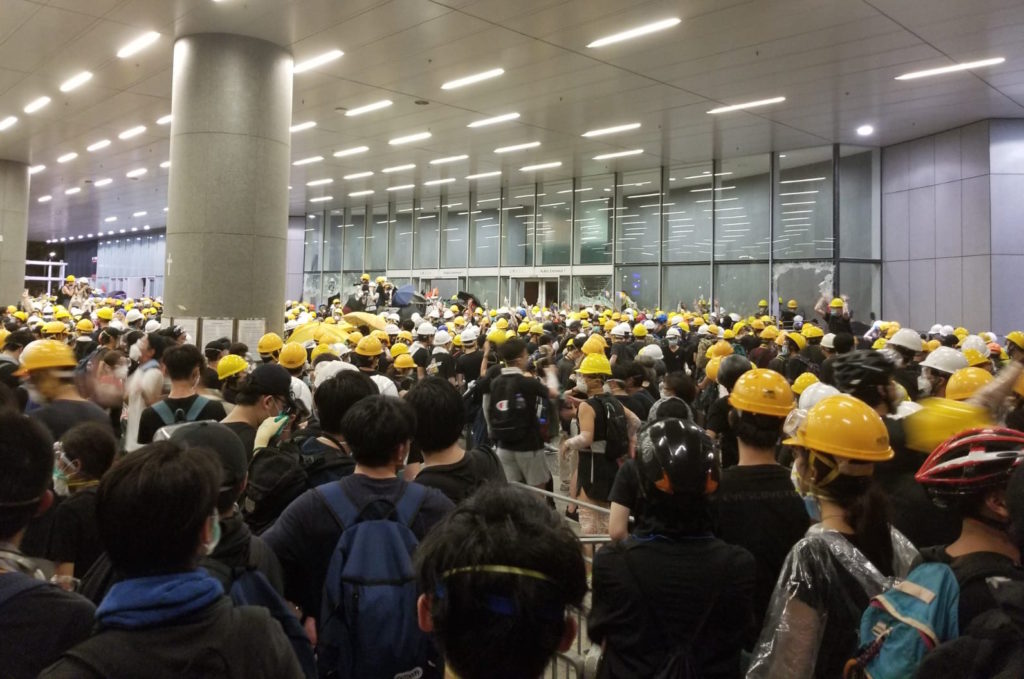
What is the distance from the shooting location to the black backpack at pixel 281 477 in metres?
2.99

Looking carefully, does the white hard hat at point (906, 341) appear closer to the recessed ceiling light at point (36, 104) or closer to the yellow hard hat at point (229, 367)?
the yellow hard hat at point (229, 367)

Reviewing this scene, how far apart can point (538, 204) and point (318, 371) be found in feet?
77.1

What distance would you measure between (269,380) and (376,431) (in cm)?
167

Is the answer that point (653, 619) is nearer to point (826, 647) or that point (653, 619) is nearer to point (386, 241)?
point (826, 647)

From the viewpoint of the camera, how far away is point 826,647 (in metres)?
2.28

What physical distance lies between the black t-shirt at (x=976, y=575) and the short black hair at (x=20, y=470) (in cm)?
249

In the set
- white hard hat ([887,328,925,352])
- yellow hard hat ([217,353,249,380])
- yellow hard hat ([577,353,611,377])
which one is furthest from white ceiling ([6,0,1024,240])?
yellow hard hat ([217,353,249,380])

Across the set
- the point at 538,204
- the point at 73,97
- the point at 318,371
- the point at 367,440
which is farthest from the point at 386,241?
the point at 367,440

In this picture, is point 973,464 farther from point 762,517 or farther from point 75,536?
point 75,536

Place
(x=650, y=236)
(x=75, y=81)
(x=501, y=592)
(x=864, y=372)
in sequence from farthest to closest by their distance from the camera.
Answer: (x=650, y=236), (x=75, y=81), (x=864, y=372), (x=501, y=592)

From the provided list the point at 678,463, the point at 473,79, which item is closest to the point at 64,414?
the point at 678,463

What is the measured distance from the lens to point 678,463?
222cm

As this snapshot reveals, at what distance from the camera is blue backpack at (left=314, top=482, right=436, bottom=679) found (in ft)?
7.57

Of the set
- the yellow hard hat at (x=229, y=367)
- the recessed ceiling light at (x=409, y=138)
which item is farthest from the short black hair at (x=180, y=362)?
the recessed ceiling light at (x=409, y=138)
